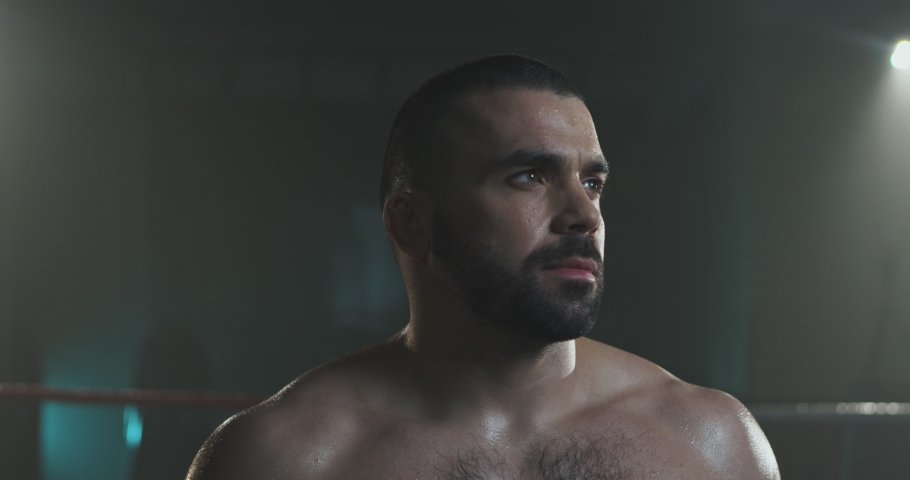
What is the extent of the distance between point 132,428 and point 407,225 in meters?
1.69

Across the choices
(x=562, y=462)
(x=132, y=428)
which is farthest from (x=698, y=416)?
(x=132, y=428)

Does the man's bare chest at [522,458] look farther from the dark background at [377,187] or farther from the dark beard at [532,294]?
the dark background at [377,187]

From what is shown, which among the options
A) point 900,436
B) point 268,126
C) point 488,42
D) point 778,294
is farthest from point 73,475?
point 900,436

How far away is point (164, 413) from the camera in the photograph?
2725mm

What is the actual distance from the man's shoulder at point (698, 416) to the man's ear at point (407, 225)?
0.42 m

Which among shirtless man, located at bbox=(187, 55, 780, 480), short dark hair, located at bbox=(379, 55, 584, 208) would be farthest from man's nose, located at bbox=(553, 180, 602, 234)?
short dark hair, located at bbox=(379, 55, 584, 208)

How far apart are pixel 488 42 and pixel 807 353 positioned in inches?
57.6

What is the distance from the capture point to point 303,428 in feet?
4.56

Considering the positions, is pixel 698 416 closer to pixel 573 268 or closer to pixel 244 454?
pixel 573 268

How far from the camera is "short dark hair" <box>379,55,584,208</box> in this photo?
4.78 ft

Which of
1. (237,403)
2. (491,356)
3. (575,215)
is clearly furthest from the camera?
(237,403)

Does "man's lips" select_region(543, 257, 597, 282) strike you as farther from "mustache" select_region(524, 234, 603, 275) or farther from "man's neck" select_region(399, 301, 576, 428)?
"man's neck" select_region(399, 301, 576, 428)

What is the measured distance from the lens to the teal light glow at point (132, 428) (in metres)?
2.73

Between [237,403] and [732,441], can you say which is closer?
[732,441]
